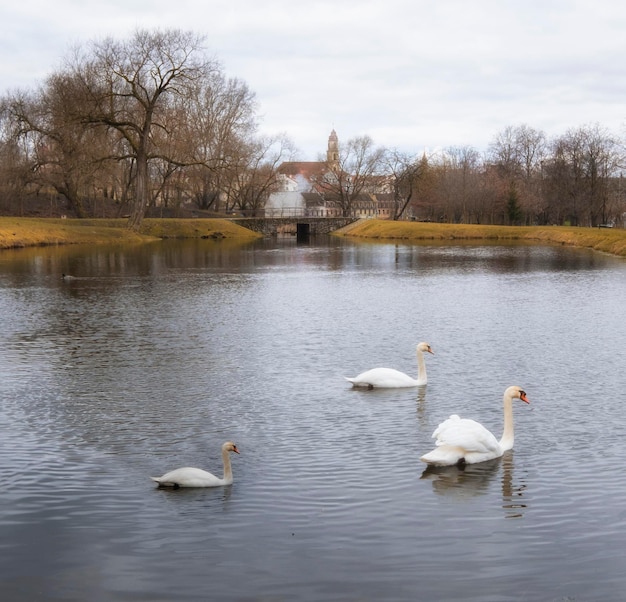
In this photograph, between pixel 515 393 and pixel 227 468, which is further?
pixel 515 393

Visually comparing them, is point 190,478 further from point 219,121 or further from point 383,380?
point 219,121

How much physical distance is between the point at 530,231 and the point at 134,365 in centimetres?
7366

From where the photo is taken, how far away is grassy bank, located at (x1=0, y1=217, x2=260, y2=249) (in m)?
68.2

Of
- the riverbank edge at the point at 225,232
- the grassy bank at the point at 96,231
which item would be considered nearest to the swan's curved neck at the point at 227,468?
the riverbank edge at the point at 225,232

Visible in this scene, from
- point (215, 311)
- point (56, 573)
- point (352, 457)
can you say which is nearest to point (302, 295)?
point (215, 311)

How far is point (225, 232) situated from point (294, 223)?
20.6 metres

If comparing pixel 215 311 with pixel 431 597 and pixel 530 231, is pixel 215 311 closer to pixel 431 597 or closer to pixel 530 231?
pixel 431 597

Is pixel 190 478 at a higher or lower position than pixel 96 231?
lower

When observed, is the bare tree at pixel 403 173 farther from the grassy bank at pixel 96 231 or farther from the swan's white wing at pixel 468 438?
the swan's white wing at pixel 468 438

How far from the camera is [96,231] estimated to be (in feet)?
249

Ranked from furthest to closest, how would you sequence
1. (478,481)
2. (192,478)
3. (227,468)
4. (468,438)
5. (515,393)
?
(515,393)
(468,438)
(478,481)
(227,468)
(192,478)

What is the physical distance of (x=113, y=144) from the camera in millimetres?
76312

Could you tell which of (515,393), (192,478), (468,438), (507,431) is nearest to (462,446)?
(468,438)

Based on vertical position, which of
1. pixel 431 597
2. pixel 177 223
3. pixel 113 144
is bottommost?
pixel 431 597
